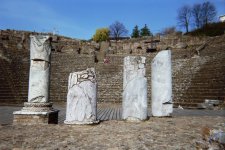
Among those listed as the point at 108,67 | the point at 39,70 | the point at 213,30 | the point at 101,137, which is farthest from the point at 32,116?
the point at 213,30

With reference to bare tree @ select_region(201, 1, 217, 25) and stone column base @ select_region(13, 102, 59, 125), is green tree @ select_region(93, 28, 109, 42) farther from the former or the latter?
stone column base @ select_region(13, 102, 59, 125)

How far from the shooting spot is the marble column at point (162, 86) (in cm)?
1066

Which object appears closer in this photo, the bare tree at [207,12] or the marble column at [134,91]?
the marble column at [134,91]

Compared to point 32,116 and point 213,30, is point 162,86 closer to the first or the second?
point 32,116

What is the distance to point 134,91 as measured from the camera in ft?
30.7

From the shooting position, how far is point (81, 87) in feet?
27.5

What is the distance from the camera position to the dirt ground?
5.66 metres

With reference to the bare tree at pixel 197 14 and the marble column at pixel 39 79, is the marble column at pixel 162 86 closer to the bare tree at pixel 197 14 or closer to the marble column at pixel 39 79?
the marble column at pixel 39 79

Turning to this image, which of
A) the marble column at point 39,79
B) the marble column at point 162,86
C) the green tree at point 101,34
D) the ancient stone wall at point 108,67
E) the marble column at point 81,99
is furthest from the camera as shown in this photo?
the green tree at point 101,34

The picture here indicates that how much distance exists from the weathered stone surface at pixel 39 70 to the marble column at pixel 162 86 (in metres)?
4.13

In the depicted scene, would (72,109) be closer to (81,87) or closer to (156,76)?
(81,87)

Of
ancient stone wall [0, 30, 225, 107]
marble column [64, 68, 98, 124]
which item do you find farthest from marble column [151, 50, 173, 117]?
ancient stone wall [0, 30, 225, 107]

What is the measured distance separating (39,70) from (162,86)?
4.66 metres

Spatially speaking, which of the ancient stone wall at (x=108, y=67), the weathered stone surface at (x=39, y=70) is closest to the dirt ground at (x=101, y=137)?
the weathered stone surface at (x=39, y=70)
